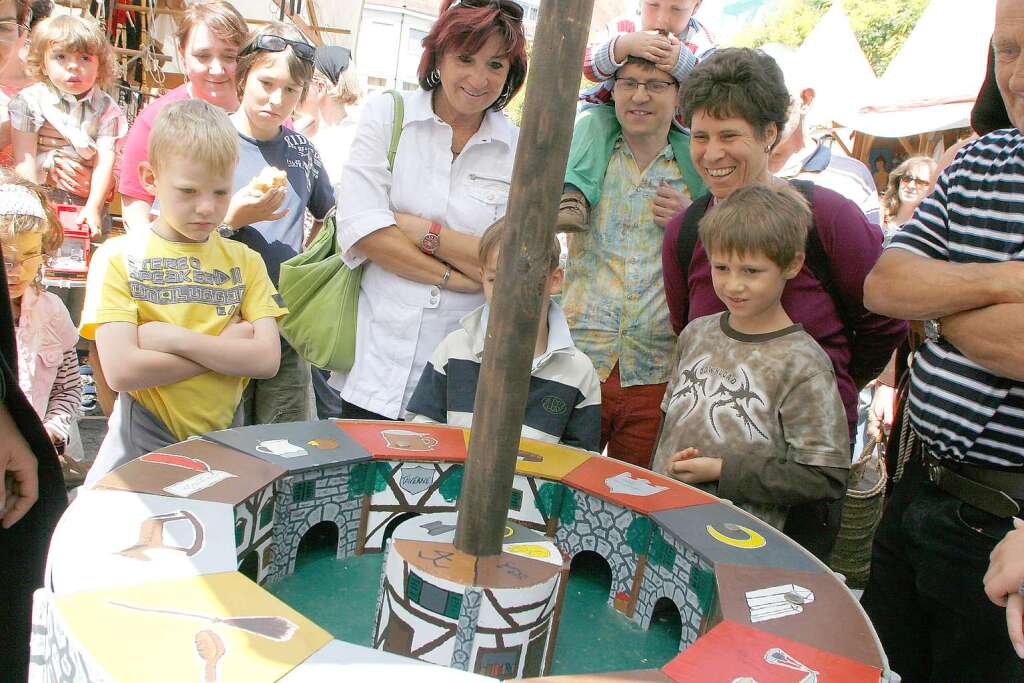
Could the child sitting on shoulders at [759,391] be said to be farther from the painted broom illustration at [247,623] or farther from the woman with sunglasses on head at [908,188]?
the woman with sunglasses on head at [908,188]

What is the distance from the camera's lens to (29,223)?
8.54 ft

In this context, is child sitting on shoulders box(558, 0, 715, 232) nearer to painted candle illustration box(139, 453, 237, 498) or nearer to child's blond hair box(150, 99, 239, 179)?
child's blond hair box(150, 99, 239, 179)

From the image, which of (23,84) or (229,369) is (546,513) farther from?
(23,84)

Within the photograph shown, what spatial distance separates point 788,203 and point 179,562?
1.43 meters

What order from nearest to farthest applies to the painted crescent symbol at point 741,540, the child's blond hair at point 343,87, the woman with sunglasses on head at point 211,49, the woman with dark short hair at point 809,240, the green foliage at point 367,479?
the painted crescent symbol at point 741,540, the green foliage at point 367,479, the woman with dark short hair at point 809,240, the woman with sunglasses on head at point 211,49, the child's blond hair at point 343,87

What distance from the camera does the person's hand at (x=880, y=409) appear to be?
411 cm

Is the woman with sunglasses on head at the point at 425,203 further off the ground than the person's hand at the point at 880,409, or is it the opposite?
the woman with sunglasses on head at the point at 425,203

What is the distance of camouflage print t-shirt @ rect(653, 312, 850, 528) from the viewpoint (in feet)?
5.84

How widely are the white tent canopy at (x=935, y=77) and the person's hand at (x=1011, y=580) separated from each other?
9779mm

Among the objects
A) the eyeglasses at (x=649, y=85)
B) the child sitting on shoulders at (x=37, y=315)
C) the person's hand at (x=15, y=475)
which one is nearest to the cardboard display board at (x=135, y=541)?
the person's hand at (x=15, y=475)

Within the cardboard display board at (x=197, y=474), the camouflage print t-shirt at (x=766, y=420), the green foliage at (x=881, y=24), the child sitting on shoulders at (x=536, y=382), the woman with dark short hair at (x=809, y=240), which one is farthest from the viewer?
the green foliage at (x=881, y=24)

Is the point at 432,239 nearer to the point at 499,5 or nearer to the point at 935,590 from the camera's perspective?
the point at 499,5

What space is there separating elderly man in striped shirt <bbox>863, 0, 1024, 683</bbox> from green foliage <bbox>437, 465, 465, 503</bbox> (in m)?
0.90

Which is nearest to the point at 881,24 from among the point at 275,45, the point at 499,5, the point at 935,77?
the point at 935,77
